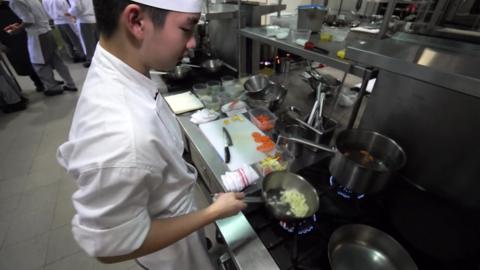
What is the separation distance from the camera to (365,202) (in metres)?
0.77

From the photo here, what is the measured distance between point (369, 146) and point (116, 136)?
2.84ft

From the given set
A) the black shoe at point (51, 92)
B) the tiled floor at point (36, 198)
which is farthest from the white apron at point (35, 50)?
the tiled floor at point (36, 198)

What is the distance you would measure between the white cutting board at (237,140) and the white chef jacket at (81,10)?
3.59 meters

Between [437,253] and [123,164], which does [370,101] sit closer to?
[437,253]

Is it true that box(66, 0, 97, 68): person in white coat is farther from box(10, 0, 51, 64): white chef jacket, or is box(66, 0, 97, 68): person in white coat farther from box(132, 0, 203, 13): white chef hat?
box(132, 0, 203, 13): white chef hat

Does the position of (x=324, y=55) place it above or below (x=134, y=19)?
below

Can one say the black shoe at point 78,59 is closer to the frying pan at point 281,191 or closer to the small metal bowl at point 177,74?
the small metal bowl at point 177,74

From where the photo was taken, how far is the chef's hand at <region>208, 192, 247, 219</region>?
2.11 feet

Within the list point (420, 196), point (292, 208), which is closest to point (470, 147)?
point (420, 196)

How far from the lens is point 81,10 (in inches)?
139

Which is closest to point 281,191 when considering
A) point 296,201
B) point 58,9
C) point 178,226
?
point 296,201

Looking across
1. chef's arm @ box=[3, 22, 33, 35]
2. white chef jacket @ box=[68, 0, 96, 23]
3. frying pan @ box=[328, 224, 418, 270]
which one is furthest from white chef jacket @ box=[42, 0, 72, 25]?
frying pan @ box=[328, 224, 418, 270]

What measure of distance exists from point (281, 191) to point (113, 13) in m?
0.72

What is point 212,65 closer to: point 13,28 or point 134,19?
point 134,19
